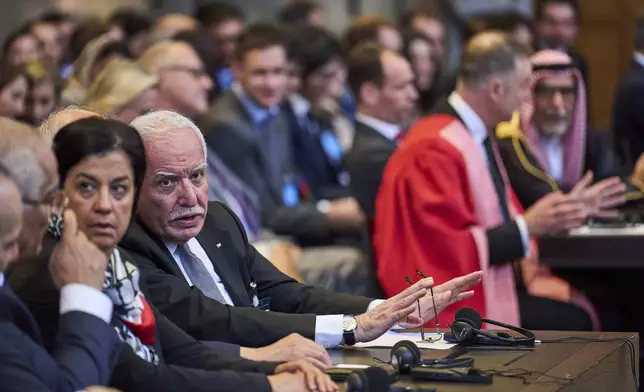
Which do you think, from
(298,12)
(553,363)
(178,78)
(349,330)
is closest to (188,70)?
(178,78)

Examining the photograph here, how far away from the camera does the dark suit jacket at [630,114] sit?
9.05 m

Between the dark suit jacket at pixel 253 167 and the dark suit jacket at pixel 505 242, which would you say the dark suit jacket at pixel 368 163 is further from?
the dark suit jacket at pixel 505 242

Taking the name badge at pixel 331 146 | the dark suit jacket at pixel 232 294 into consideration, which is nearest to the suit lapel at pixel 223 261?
the dark suit jacket at pixel 232 294

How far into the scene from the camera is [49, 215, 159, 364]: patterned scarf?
136 inches

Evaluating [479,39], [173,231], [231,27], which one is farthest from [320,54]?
[173,231]

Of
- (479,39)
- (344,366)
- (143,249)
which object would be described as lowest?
(344,366)

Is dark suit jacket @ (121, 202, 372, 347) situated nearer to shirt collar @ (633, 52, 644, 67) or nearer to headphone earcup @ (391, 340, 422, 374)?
headphone earcup @ (391, 340, 422, 374)

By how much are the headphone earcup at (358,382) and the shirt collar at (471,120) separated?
308cm

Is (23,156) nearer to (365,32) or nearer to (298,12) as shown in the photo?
(365,32)

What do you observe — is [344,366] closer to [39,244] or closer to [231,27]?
[39,244]

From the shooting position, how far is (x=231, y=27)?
11.6 metres

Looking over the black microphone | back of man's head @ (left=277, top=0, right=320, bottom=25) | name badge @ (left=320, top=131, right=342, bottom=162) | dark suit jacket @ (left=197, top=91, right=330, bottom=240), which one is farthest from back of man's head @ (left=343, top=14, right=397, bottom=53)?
the black microphone

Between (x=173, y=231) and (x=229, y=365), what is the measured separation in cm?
69

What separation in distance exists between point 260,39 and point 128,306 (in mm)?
5479
